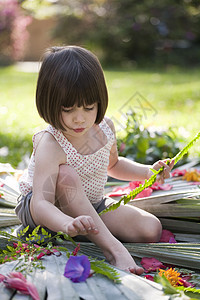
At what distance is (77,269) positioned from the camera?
156cm

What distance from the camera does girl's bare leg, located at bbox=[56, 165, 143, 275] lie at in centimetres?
187

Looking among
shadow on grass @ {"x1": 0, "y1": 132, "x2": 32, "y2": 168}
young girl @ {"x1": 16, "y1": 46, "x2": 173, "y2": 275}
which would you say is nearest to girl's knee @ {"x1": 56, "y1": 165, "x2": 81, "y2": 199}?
young girl @ {"x1": 16, "y1": 46, "x2": 173, "y2": 275}

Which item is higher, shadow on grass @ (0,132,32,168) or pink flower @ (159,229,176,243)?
pink flower @ (159,229,176,243)

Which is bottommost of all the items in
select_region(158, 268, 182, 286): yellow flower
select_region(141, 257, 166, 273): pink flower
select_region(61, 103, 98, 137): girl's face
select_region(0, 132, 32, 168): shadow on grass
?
select_region(0, 132, 32, 168): shadow on grass

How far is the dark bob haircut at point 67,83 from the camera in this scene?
191cm

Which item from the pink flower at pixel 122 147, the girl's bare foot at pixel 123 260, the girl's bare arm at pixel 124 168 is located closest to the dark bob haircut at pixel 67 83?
the girl's bare arm at pixel 124 168

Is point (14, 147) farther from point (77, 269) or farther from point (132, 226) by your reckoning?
point (77, 269)

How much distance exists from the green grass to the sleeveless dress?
0.69 meters

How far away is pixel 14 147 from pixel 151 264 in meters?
2.45

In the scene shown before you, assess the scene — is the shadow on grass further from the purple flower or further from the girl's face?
the purple flower

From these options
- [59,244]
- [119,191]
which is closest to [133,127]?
[119,191]

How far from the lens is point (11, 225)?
2.33 metres

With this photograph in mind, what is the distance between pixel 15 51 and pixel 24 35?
1.67 ft

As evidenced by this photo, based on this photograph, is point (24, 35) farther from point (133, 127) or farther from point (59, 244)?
point (59, 244)
